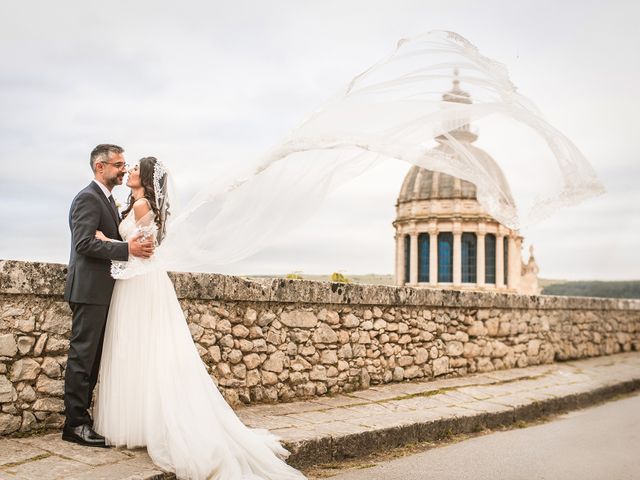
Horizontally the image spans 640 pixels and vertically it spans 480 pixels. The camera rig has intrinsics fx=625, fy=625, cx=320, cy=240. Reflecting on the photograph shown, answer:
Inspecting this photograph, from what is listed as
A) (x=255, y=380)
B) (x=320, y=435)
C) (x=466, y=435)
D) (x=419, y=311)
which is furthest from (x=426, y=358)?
(x=320, y=435)

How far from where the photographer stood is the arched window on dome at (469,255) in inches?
1828

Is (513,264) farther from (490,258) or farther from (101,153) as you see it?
(101,153)

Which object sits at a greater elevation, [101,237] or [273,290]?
[101,237]

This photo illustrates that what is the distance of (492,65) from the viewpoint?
4.29m

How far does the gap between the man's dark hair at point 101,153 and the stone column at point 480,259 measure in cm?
4314

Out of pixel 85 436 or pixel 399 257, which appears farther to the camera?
pixel 399 257

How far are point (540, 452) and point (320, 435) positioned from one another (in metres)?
1.91

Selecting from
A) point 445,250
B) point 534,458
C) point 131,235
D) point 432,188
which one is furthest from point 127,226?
point 445,250

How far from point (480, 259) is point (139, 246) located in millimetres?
43797

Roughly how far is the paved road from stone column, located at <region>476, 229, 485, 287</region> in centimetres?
3983

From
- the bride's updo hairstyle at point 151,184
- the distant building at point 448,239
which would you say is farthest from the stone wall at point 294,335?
the distant building at point 448,239

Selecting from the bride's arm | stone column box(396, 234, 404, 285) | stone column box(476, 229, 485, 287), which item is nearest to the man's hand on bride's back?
the bride's arm

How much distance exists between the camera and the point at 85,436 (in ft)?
13.4

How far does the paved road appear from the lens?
14.6 ft
